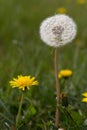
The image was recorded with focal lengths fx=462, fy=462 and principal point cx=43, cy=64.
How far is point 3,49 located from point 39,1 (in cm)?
167

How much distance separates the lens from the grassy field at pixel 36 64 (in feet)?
6.81

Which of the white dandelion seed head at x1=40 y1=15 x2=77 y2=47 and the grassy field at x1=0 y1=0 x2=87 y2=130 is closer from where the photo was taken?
the white dandelion seed head at x1=40 y1=15 x2=77 y2=47

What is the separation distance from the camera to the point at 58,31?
1807 mm

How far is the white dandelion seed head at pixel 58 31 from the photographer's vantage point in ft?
5.90

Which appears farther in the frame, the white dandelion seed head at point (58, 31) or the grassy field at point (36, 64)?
the grassy field at point (36, 64)

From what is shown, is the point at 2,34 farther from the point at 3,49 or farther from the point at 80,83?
the point at 80,83

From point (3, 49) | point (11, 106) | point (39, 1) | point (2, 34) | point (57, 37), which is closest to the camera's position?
point (57, 37)

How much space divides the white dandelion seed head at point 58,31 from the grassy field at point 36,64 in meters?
0.08

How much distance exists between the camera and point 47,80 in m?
2.83

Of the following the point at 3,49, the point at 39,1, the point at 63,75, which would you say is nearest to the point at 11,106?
the point at 63,75

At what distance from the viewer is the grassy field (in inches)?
81.7

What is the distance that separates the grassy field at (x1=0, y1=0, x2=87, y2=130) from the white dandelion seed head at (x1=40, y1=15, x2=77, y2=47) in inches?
3.2

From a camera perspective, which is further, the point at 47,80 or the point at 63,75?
the point at 47,80

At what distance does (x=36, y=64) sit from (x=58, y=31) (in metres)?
1.80
